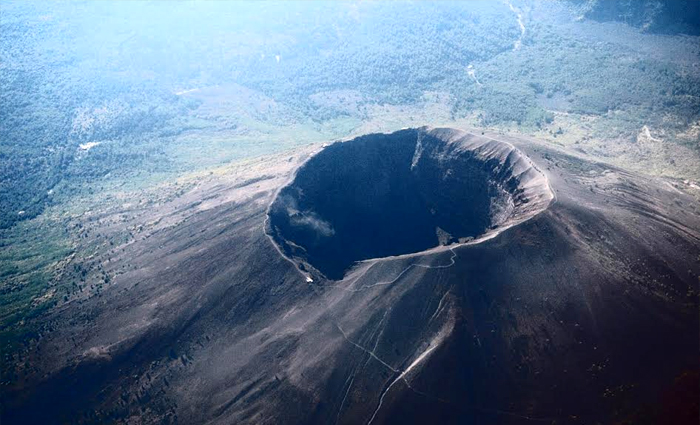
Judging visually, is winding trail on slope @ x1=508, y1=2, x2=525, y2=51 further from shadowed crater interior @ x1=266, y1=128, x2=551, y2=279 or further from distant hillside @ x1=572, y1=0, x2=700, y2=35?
shadowed crater interior @ x1=266, y1=128, x2=551, y2=279

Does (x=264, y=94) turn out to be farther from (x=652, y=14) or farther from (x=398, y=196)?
(x=652, y=14)

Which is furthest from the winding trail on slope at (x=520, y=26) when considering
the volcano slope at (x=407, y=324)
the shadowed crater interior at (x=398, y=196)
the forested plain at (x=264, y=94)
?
the volcano slope at (x=407, y=324)

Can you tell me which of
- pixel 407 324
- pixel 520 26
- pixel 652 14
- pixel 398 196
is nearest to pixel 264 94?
pixel 398 196

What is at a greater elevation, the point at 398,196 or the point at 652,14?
the point at 652,14

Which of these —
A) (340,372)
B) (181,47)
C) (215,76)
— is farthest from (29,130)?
(340,372)

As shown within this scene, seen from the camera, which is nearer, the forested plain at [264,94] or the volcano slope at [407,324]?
the volcano slope at [407,324]

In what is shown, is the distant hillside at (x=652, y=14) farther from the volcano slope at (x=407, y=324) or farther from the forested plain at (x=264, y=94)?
the volcano slope at (x=407, y=324)
